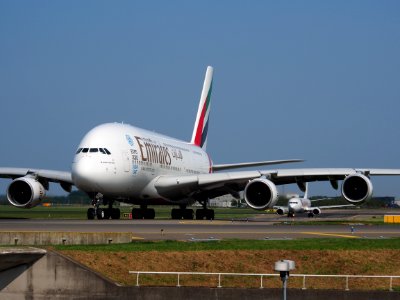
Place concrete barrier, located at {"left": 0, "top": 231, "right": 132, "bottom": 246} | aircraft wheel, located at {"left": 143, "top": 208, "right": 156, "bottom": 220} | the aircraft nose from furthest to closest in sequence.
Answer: aircraft wheel, located at {"left": 143, "top": 208, "right": 156, "bottom": 220} < the aircraft nose < concrete barrier, located at {"left": 0, "top": 231, "right": 132, "bottom": 246}

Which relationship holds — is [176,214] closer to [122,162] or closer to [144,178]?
[144,178]

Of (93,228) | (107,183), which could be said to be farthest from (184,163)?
(93,228)

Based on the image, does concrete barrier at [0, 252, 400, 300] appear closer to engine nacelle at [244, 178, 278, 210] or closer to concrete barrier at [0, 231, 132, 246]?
concrete barrier at [0, 231, 132, 246]

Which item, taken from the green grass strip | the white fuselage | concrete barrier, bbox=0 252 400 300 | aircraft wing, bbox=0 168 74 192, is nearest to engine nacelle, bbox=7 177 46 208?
aircraft wing, bbox=0 168 74 192

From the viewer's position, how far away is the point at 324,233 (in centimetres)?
3634

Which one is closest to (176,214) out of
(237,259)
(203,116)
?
(203,116)

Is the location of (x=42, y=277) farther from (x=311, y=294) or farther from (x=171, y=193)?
(x=171, y=193)

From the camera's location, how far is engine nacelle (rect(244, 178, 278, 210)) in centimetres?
4800

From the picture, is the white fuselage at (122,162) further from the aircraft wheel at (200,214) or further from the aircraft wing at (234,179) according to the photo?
the aircraft wheel at (200,214)

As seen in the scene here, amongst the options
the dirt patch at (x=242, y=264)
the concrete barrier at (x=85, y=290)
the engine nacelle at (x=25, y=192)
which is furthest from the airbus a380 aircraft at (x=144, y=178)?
the concrete barrier at (x=85, y=290)

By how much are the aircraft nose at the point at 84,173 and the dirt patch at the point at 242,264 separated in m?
19.8

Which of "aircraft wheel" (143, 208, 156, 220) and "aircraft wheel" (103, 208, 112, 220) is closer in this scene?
"aircraft wheel" (103, 208, 112, 220)

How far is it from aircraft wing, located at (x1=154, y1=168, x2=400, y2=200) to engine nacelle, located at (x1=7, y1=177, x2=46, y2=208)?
20.9 feet

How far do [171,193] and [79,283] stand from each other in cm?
3020
